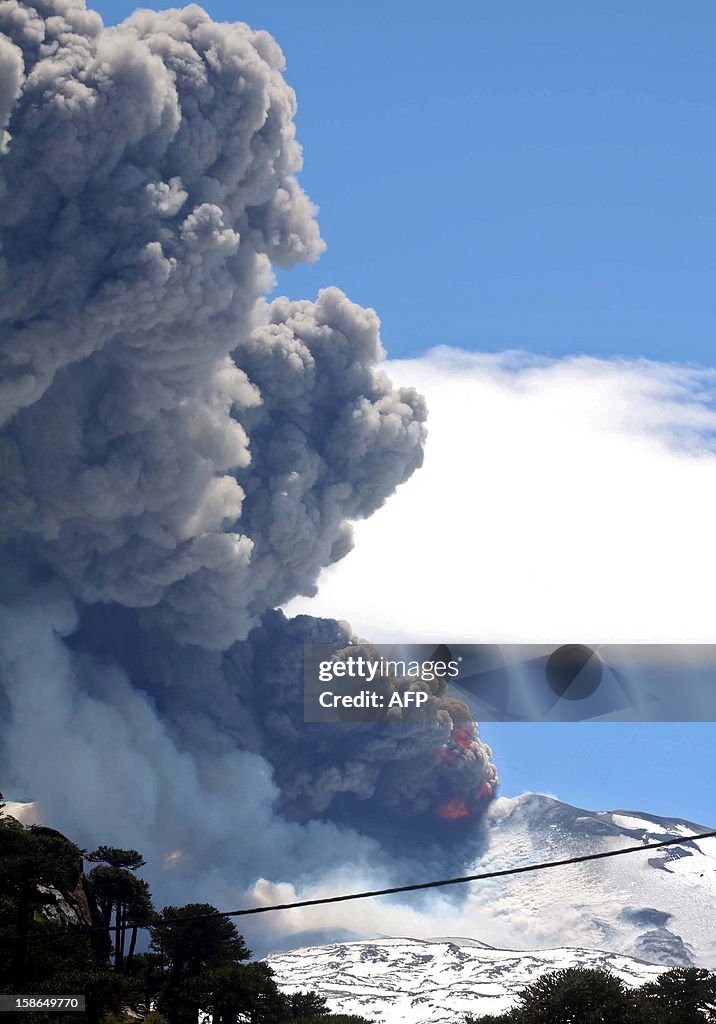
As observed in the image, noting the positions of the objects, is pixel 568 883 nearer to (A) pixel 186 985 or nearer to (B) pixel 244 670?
(B) pixel 244 670

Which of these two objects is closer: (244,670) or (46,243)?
(46,243)

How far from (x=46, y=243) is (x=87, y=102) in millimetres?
7903

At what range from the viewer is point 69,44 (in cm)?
6297

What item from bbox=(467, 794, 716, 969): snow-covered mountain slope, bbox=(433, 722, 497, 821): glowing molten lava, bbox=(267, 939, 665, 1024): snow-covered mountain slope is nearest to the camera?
bbox=(267, 939, 665, 1024): snow-covered mountain slope

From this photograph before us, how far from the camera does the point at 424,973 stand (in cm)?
12194

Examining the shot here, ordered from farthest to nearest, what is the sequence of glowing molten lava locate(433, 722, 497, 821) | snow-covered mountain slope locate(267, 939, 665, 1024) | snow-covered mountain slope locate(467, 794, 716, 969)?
snow-covered mountain slope locate(467, 794, 716, 969)
glowing molten lava locate(433, 722, 497, 821)
snow-covered mountain slope locate(267, 939, 665, 1024)

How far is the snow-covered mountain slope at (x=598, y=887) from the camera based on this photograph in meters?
147

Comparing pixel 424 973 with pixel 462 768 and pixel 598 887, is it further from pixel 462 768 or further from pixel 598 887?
pixel 598 887

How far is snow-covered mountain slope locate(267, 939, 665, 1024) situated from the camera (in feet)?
360

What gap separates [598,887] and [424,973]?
193 feet

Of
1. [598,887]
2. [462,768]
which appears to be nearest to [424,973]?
[462,768]

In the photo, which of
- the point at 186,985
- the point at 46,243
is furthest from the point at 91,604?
the point at 186,985

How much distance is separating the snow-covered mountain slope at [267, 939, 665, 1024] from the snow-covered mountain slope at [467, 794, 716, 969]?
10.5 metres

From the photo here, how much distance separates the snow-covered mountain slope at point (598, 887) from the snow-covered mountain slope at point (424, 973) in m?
10.5
